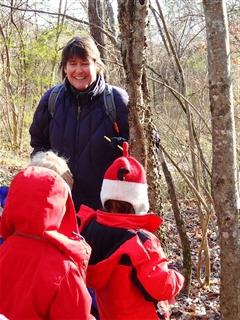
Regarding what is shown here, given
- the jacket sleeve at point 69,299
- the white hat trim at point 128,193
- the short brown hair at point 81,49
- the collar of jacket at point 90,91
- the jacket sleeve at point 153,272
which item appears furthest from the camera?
the collar of jacket at point 90,91

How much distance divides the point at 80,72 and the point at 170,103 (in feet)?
13.2

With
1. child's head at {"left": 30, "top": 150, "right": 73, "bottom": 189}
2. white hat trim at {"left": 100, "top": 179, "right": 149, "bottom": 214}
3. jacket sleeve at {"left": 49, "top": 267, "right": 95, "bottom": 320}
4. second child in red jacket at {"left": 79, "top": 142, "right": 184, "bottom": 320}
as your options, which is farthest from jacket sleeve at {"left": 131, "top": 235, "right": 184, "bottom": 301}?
child's head at {"left": 30, "top": 150, "right": 73, "bottom": 189}

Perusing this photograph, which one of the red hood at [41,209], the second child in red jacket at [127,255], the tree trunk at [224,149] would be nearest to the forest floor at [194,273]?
the tree trunk at [224,149]

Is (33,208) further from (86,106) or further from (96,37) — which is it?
(96,37)

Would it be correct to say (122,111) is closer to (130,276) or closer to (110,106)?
(110,106)

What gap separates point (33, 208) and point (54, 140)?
3.91 ft

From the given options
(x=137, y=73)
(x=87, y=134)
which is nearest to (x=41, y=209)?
(x=87, y=134)

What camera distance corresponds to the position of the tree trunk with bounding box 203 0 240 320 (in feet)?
9.77

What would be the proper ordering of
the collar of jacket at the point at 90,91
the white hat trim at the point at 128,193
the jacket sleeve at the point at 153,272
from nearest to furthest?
the jacket sleeve at the point at 153,272
the white hat trim at the point at 128,193
the collar of jacket at the point at 90,91

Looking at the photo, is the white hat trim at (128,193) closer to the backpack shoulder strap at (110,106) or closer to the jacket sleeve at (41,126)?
the backpack shoulder strap at (110,106)

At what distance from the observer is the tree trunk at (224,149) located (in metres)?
2.98

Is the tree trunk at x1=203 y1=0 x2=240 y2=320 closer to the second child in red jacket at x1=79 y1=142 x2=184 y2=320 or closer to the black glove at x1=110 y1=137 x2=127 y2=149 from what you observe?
the black glove at x1=110 y1=137 x2=127 y2=149

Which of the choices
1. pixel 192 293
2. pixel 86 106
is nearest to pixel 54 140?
pixel 86 106

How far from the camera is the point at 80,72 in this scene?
2969 millimetres
